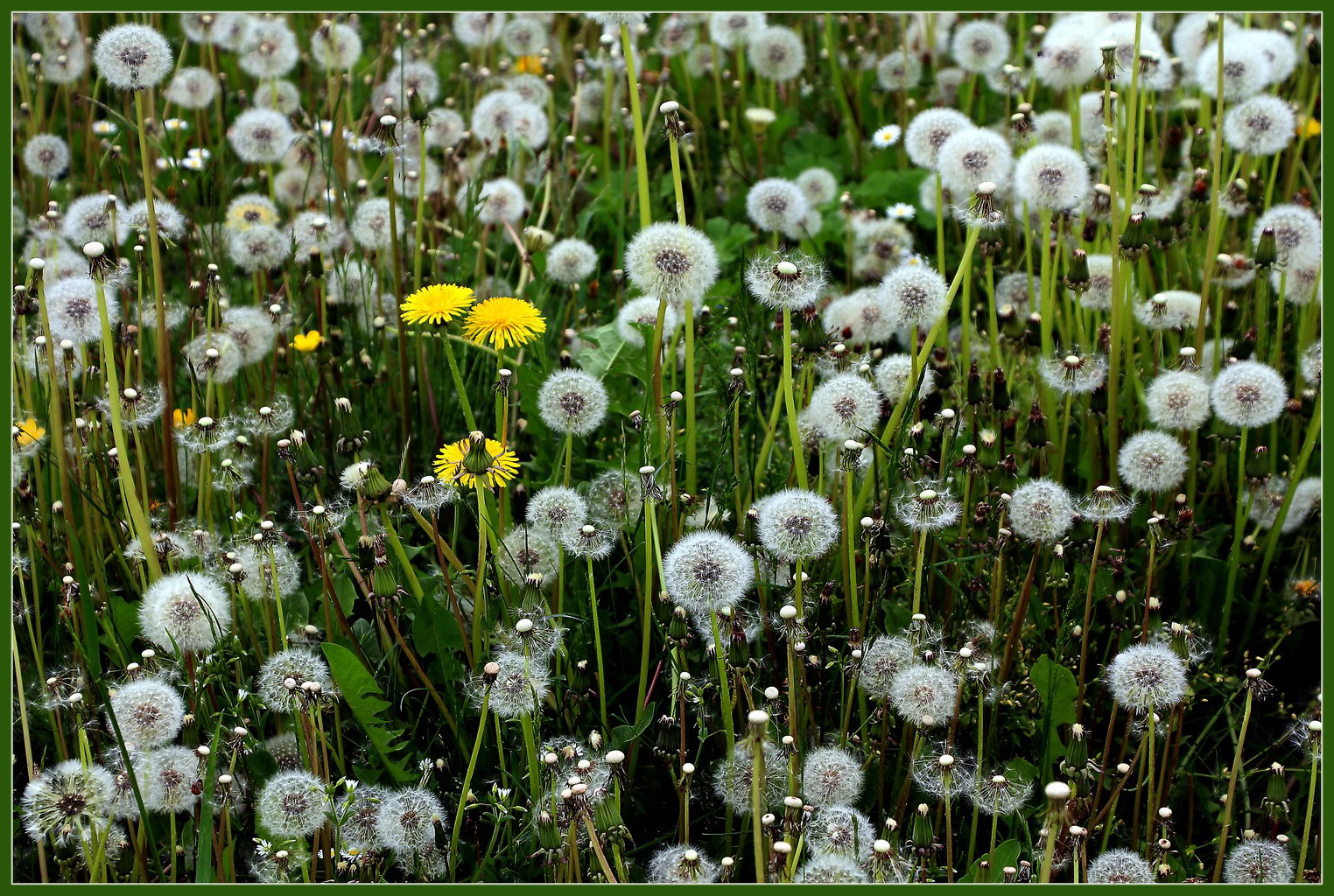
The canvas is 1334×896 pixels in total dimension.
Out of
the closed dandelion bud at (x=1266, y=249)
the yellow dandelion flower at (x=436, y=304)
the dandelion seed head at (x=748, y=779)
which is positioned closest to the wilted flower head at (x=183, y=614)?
the yellow dandelion flower at (x=436, y=304)

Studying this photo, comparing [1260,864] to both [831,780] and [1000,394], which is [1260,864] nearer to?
[831,780]

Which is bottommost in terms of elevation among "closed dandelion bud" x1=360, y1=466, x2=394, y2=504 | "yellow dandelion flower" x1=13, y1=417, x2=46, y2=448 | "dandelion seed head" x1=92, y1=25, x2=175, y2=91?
Result: "closed dandelion bud" x1=360, y1=466, x2=394, y2=504

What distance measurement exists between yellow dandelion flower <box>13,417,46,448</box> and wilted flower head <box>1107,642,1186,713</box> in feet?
7.23

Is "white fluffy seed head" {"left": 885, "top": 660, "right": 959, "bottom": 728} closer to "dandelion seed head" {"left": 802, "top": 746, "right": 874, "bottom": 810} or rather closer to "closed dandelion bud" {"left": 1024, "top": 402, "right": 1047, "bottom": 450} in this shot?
"dandelion seed head" {"left": 802, "top": 746, "right": 874, "bottom": 810}

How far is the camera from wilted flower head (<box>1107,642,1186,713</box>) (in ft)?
7.08

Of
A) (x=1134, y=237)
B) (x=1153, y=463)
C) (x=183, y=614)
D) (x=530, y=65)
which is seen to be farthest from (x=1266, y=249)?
(x=530, y=65)

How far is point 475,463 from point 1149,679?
3.91 feet

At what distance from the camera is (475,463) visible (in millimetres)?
2137

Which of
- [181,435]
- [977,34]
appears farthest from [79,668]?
[977,34]

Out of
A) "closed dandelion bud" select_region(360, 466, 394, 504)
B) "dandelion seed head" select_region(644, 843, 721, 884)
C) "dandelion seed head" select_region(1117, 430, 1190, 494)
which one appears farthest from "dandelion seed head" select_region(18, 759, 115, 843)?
"dandelion seed head" select_region(1117, 430, 1190, 494)

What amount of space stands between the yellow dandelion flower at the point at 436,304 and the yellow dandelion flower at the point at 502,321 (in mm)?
38

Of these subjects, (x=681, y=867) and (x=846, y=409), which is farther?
(x=846, y=409)

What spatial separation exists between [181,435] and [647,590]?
3.45 ft

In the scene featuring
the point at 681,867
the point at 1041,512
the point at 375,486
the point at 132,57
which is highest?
the point at 132,57
